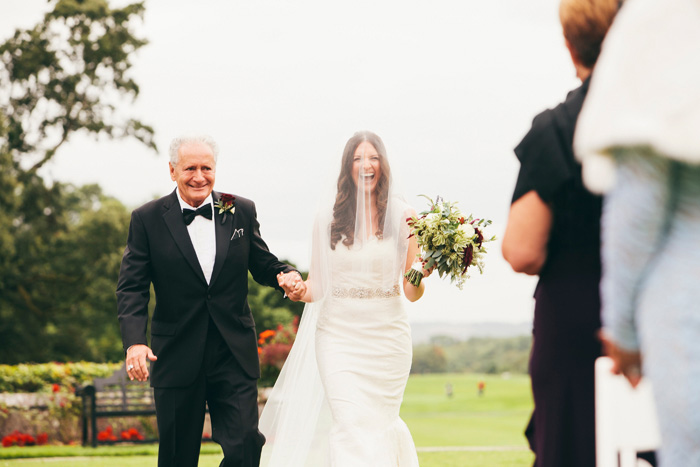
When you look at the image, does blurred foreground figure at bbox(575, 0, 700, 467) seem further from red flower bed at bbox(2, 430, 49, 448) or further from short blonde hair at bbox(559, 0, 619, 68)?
red flower bed at bbox(2, 430, 49, 448)

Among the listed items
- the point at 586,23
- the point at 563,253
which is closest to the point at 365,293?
the point at 563,253

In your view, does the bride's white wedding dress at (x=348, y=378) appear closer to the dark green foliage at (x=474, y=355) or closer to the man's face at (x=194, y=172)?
the man's face at (x=194, y=172)

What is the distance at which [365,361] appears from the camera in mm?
6383

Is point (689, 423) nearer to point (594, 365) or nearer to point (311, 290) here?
point (594, 365)

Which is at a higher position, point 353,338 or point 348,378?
point 353,338

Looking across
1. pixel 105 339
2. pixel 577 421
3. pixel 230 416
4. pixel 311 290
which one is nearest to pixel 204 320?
pixel 230 416

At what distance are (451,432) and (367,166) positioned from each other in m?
11.2

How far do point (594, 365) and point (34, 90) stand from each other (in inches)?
1034

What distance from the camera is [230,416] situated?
5770 mm

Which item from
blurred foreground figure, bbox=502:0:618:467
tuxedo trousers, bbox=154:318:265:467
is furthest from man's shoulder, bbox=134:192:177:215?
blurred foreground figure, bbox=502:0:618:467

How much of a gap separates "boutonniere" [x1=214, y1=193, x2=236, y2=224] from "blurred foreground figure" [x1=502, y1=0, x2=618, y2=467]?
325cm

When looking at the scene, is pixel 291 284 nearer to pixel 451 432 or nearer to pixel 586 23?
pixel 586 23

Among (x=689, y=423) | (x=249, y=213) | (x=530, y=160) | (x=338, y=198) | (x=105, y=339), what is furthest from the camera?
(x=105, y=339)

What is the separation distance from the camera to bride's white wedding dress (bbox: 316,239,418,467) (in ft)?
20.0
